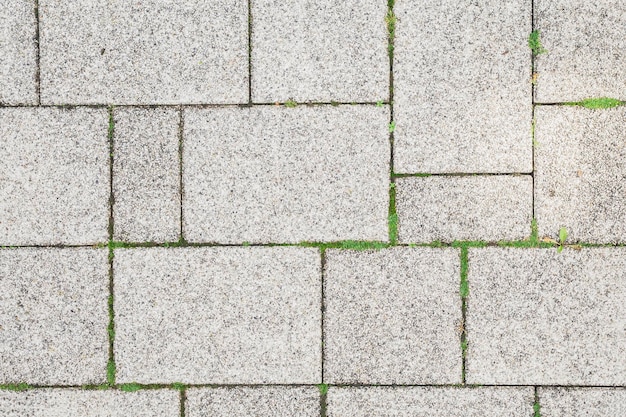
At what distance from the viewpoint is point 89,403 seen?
8.70 feet

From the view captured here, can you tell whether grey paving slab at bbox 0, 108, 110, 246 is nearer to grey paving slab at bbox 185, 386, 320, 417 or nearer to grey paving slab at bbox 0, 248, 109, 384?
grey paving slab at bbox 0, 248, 109, 384

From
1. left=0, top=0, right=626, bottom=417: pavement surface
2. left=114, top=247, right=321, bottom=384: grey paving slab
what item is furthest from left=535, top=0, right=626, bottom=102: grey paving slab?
left=114, top=247, right=321, bottom=384: grey paving slab

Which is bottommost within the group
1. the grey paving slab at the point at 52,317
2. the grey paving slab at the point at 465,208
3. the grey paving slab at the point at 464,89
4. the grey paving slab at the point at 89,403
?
the grey paving slab at the point at 89,403

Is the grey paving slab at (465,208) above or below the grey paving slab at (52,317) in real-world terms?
above

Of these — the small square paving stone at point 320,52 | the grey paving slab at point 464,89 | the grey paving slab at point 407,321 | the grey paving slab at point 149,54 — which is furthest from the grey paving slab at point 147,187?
the grey paving slab at point 464,89

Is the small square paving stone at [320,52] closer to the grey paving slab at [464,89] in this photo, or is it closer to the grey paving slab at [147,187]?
the grey paving slab at [464,89]

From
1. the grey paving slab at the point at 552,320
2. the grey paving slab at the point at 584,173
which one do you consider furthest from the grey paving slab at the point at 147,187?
the grey paving slab at the point at 584,173

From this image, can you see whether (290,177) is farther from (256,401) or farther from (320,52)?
(256,401)

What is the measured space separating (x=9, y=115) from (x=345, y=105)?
152cm

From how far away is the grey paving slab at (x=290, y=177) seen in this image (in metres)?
2.63

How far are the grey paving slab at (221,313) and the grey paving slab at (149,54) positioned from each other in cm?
72

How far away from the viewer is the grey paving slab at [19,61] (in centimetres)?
267

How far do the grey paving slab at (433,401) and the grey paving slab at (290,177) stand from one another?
2.29 ft

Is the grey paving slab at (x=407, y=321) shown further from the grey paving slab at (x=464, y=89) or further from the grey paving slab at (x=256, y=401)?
the grey paving slab at (x=464, y=89)
